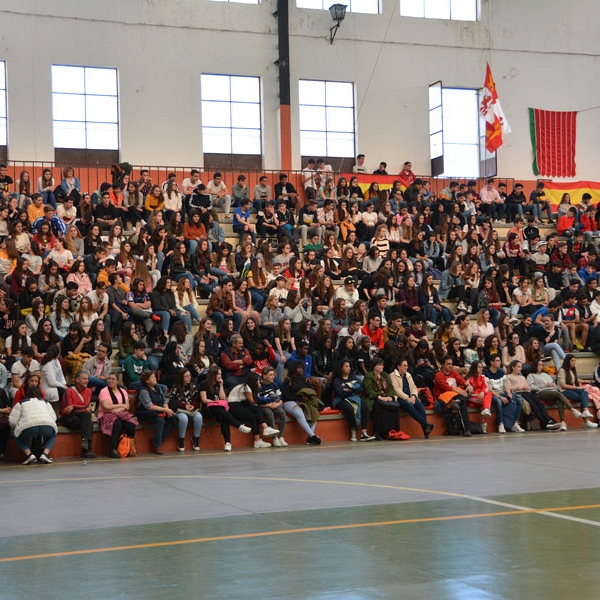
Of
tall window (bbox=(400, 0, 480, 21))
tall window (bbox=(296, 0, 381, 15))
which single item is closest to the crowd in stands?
tall window (bbox=(296, 0, 381, 15))

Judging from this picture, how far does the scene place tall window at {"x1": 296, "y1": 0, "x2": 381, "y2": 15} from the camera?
90.5 ft

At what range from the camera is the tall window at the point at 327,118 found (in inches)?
1085

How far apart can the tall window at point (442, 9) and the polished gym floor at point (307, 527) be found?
722 inches

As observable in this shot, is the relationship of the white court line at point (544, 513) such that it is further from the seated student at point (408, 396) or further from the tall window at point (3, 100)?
the tall window at point (3, 100)

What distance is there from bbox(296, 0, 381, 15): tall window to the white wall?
198mm

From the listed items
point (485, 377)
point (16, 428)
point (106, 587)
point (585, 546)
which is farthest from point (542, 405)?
point (106, 587)

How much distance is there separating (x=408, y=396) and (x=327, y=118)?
1340cm

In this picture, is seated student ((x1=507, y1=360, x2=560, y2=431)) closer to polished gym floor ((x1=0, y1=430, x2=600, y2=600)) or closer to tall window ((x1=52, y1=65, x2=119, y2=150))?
polished gym floor ((x1=0, y1=430, x2=600, y2=600))

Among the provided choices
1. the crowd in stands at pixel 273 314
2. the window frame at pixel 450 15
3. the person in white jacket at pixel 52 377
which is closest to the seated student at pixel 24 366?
the crowd in stands at pixel 273 314

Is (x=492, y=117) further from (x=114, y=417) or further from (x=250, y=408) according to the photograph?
(x=114, y=417)

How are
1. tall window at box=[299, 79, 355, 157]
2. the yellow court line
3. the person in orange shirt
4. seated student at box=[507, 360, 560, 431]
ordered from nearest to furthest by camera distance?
the yellow court line < seated student at box=[507, 360, 560, 431] < the person in orange shirt < tall window at box=[299, 79, 355, 157]

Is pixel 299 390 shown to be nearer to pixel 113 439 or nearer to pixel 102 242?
pixel 113 439

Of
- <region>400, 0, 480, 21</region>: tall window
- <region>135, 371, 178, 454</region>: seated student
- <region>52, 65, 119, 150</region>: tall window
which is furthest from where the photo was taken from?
<region>400, 0, 480, 21</region>: tall window

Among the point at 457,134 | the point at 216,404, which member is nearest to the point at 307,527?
the point at 216,404
